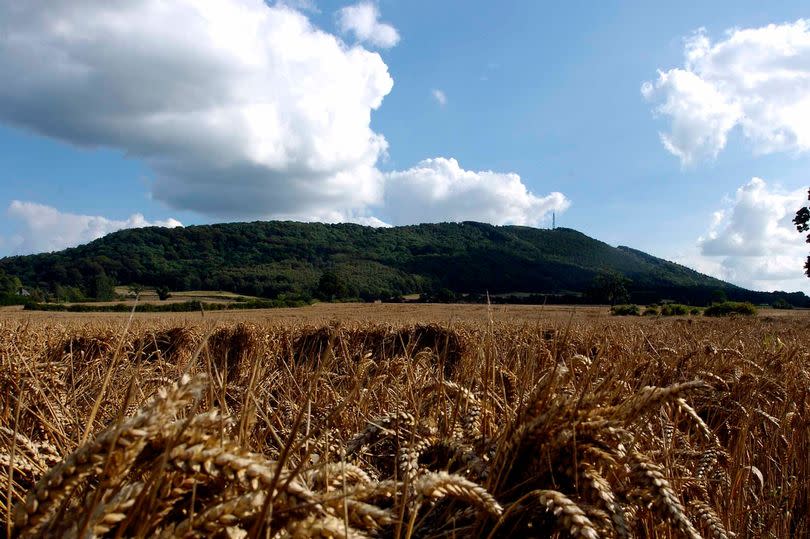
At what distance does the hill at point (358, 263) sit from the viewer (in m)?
91.7

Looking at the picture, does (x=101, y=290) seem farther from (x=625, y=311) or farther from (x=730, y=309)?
(x=730, y=309)

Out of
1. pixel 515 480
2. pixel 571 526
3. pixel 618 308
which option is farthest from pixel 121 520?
pixel 618 308

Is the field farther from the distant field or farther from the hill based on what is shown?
the hill

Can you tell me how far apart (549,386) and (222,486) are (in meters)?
0.83

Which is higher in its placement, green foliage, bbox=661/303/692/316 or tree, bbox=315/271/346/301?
tree, bbox=315/271/346/301

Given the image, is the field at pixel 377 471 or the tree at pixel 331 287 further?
the tree at pixel 331 287

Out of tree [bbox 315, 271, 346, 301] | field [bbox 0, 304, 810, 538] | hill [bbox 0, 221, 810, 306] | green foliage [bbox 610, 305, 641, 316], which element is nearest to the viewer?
field [bbox 0, 304, 810, 538]

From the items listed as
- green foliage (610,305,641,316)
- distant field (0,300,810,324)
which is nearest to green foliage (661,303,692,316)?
green foliage (610,305,641,316)

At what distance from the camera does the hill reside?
301 ft

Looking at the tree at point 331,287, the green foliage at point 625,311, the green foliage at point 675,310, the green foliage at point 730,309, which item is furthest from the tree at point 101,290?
the green foliage at point 730,309

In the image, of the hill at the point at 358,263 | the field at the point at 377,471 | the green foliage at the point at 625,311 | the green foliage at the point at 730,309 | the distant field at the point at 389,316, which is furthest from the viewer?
the hill at the point at 358,263

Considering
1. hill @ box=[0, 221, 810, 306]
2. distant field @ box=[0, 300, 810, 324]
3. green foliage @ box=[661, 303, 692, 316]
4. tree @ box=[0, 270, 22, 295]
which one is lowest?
distant field @ box=[0, 300, 810, 324]

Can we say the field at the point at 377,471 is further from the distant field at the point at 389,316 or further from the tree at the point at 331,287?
the tree at the point at 331,287

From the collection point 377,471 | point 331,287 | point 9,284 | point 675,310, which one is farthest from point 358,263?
point 377,471
